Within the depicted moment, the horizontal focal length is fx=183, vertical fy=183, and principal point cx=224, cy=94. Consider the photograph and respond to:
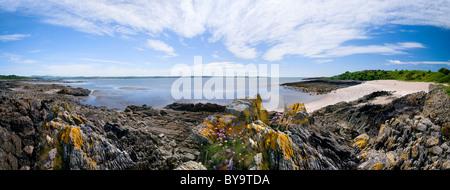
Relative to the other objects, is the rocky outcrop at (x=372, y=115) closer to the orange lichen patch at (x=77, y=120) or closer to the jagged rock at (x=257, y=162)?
the jagged rock at (x=257, y=162)

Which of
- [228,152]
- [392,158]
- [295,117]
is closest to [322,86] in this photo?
[295,117]

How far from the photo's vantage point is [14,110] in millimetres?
6262

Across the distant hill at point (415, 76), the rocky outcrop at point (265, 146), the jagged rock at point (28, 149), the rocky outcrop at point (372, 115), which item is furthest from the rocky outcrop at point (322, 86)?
the jagged rock at point (28, 149)

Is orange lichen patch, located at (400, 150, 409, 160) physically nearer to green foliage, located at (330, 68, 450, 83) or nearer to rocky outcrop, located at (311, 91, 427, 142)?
rocky outcrop, located at (311, 91, 427, 142)

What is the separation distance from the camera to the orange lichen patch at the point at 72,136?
202 inches

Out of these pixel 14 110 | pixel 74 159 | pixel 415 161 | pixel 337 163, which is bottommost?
pixel 337 163

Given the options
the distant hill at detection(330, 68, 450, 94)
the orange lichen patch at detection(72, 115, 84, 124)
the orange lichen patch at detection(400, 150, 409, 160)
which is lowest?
the orange lichen patch at detection(400, 150, 409, 160)

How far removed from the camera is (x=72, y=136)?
5.20 m

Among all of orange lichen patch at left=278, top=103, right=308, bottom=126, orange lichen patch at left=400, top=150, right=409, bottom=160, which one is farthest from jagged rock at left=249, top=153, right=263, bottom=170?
orange lichen patch at left=400, top=150, right=409, bottom=160

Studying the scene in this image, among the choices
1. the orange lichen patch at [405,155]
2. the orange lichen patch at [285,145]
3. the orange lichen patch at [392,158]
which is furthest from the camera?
the orange lichen patch at [405,155]

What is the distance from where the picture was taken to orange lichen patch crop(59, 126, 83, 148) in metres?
5.13
